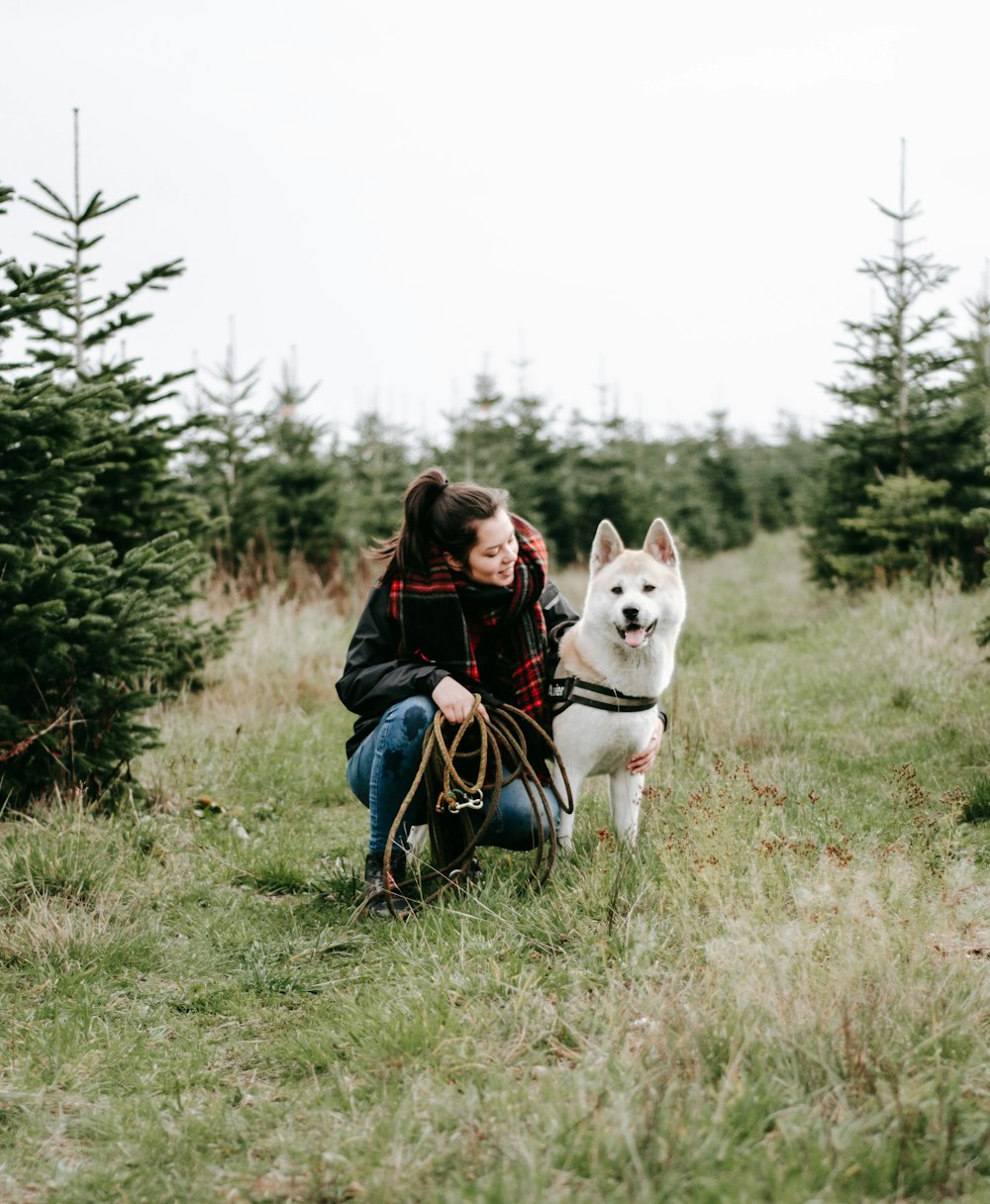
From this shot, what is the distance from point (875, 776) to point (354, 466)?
14.6m

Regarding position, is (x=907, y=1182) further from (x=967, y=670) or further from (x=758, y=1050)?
(x=967, y=670)

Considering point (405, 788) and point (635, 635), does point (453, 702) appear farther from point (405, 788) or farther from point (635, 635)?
point (635, 635)

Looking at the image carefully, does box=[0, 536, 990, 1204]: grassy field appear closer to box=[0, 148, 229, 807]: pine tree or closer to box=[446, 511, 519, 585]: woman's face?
box=[0, 148, 229, 807]: pine tree

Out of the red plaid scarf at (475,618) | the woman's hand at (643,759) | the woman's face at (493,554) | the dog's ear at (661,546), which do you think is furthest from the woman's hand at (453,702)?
the dog's ear at (661,546)

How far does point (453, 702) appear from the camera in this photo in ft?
12.1

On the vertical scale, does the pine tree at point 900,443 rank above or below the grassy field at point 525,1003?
above

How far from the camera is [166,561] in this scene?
5156 mm

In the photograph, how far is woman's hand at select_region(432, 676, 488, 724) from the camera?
12.1ft

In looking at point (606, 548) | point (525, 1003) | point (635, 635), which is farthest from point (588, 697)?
point (525, 1003)

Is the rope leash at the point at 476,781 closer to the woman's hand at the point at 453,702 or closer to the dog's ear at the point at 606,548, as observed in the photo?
the woman's hand at the point at 453,702

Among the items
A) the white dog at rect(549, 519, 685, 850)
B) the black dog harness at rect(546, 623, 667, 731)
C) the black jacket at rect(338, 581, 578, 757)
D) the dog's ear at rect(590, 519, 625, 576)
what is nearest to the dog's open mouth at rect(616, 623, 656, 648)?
the white dog at rect(549, 519, 685, 850)

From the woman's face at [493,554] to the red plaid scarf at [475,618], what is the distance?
0.04 m

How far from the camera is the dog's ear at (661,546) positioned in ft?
14.3

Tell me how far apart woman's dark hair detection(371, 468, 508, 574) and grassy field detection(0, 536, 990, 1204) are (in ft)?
4.00
